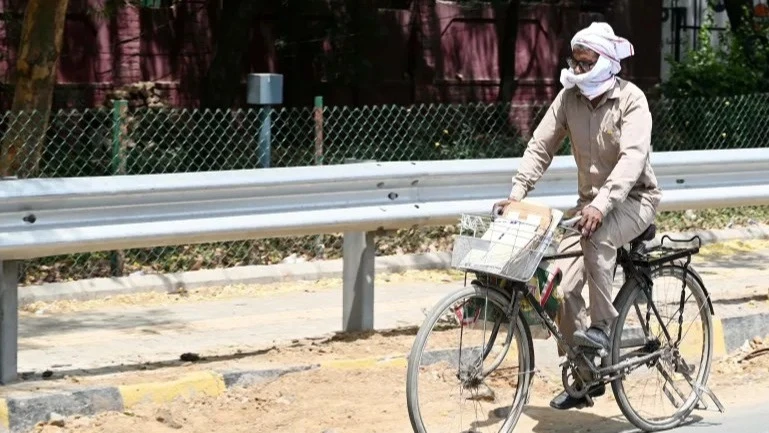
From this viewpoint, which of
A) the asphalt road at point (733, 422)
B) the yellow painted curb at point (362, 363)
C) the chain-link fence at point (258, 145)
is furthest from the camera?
the chain-link fence at point (258, 145)

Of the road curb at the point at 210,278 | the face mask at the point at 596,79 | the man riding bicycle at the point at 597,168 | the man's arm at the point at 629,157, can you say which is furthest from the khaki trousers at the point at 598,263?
the road curb at the point at 210,278

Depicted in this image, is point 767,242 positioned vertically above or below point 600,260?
below

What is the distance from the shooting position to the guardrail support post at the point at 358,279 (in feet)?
27.9

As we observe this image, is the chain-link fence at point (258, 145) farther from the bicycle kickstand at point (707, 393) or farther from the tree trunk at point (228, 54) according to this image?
the bicycle kickstand at point (707, 393)

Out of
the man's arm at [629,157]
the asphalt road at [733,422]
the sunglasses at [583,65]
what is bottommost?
the asphalt road at [733,422]

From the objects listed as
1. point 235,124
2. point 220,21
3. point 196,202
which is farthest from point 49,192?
point 220,21

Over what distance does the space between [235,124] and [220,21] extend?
2.37 metres

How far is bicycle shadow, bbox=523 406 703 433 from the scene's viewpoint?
7379mm

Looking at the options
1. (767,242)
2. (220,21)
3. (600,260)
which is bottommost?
(767,242)

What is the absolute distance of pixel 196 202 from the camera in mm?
7828

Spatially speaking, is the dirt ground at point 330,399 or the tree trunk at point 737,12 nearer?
the dirt ground at point 330,399

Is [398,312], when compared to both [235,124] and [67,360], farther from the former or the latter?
[235,124]

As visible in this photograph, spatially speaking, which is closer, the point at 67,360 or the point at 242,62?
the point at 67,360

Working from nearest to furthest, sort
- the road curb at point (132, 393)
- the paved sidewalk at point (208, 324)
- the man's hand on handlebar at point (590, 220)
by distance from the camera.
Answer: the man's hand on handlebar at point (590, 220) < the road curb at point (132, 393) < the paved sidewalk at point (208, 324)
